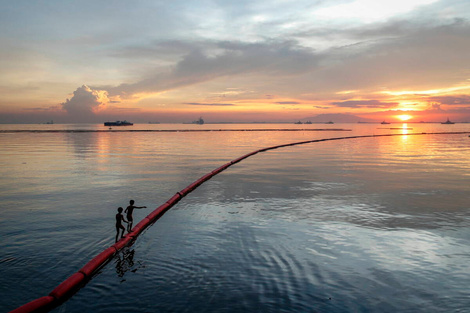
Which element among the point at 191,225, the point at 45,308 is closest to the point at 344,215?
the point at 191,225

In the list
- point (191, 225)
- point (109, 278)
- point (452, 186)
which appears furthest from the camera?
point (452, 186)

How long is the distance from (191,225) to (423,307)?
12679 mm

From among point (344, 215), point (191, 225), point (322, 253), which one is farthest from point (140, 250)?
point (344, 215)

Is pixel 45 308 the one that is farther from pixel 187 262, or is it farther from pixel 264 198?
pixel 264 198

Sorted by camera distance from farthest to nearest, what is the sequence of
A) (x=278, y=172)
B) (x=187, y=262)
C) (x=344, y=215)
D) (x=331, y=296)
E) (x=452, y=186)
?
1. (x=278, y=172)
2. (x=452, y=186)
3. (x=344, y=215)
4. (x=187, y=262)
5. (x=331, y=296)

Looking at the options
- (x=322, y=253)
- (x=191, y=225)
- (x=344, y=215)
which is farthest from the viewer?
(x=344, y=215)

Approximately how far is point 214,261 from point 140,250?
395 centimetres

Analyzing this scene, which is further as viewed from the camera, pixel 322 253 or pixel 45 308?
pixel 322 253

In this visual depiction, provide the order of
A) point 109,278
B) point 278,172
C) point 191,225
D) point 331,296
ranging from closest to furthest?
point 331,296 → point 109,278 → point 191,225 → point 278,172

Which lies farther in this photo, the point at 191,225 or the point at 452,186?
the point at 452,186

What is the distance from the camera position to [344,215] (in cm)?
2312

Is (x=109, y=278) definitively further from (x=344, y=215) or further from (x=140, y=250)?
(x=344, y=215)

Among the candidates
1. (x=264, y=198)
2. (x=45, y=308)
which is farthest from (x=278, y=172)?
(x=45, y=308)

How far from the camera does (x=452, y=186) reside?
3450 cm
